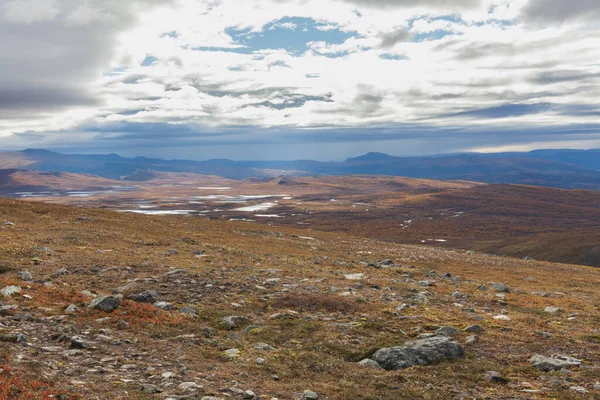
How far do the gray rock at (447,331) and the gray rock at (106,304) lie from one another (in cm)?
1291

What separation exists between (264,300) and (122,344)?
320 inches

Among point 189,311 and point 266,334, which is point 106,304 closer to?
point 189,311

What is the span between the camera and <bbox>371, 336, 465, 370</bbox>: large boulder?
13.6 m

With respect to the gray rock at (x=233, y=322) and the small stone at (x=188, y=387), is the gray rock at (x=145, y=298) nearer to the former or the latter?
the gray rock at (x=233, y=322)

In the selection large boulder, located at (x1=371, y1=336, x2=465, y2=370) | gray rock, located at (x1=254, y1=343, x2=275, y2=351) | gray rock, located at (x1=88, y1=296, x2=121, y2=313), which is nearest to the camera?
large boulder, located at (x1=371, y1=336, x2=465, y2=370)

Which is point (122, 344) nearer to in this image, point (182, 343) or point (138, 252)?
point (182, 343)

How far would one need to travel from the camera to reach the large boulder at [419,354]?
13.6 meters

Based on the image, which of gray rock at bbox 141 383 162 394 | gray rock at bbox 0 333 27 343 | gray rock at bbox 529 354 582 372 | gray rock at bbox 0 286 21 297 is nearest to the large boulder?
gray rock at bbox 529 354 582 372

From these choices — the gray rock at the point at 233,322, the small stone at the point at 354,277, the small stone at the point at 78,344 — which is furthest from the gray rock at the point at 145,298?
the small stone at the point at 354,277

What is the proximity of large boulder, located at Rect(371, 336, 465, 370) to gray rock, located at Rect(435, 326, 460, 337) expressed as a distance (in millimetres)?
1568

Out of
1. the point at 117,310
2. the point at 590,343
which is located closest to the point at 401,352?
the point at 590,343

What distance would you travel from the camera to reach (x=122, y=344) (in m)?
13.8

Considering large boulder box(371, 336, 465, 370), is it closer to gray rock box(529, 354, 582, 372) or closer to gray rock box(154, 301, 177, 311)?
gray rock box(529, 354, 582, 372)

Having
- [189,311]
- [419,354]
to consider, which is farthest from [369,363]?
[189,311]
